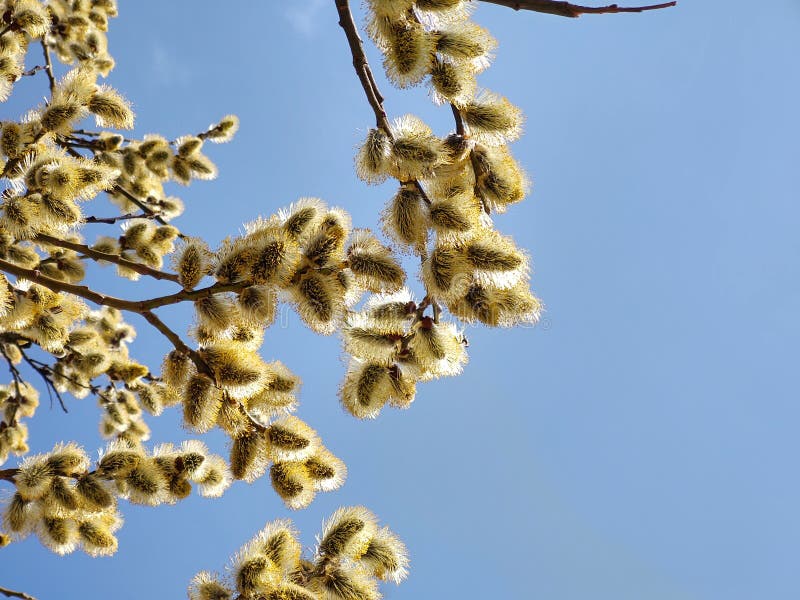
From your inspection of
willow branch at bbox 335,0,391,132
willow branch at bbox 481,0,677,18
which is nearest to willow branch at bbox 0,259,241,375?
willow branch at bbox 335,0,391,132

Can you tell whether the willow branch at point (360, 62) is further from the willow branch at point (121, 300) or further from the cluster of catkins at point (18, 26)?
the cluster of catkins at point (18, 26)

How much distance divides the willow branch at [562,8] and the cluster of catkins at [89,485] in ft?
6.79

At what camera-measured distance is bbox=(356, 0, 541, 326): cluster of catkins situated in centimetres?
203

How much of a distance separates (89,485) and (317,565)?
106 cm

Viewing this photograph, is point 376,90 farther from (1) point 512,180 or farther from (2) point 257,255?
(2) point 257,255

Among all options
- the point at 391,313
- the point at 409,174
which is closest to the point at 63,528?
the point at 391,313

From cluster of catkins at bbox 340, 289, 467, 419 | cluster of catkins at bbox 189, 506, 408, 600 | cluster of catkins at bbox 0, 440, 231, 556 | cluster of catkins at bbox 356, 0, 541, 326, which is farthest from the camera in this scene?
cluster of catkins at bbox 0, 440, 231, 556

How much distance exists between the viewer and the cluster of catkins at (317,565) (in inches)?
74.1

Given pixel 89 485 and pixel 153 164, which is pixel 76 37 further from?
pixel 89 485

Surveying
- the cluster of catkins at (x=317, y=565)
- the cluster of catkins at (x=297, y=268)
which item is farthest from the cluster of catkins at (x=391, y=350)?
the cluster of catkins at (x=317, y=565)

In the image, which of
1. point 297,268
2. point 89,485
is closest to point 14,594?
point 89,485

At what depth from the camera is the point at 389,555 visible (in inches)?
83.9

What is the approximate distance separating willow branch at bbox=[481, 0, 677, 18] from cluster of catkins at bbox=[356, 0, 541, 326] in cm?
38

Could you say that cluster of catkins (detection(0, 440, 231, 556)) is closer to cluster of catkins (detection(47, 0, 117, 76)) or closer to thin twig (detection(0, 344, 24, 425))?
thin twig (detection(0, 344, 24, 425))
